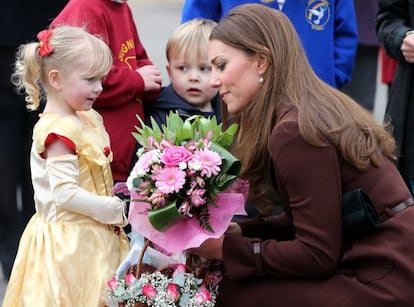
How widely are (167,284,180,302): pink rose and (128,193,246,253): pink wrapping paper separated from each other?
11 centimetres

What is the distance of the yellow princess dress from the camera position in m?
3.49

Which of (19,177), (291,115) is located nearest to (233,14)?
(291,115)

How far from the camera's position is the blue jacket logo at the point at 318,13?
14.3 feet

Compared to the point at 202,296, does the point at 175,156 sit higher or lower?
higher

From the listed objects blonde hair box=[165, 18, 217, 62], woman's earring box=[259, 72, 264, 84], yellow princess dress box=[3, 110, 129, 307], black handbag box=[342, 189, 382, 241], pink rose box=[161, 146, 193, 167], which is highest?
woman's earring box=[259, 72, 264, 84]

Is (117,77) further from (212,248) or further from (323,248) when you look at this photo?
(323,248)

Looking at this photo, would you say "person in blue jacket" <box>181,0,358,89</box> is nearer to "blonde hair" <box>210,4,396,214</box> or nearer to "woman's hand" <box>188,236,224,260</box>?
"blonde hair" <box>210,4,396,214</box>

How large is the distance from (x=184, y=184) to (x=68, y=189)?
584mm

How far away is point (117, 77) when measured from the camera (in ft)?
13.1

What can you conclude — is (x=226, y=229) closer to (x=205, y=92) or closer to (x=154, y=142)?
(x=154, y=142)

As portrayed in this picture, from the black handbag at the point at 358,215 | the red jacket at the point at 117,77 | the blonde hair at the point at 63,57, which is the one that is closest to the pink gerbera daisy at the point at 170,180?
the black handbag at the point at 358,215

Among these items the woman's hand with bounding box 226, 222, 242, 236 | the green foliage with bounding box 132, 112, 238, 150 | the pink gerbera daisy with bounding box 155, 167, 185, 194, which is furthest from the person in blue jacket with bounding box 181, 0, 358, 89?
the pink gerbera daisy with bounding box 155, 167, 185, 194

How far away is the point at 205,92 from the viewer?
13.9 ft

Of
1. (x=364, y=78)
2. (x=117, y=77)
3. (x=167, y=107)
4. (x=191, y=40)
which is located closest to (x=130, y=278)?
(x=117, y=77)
